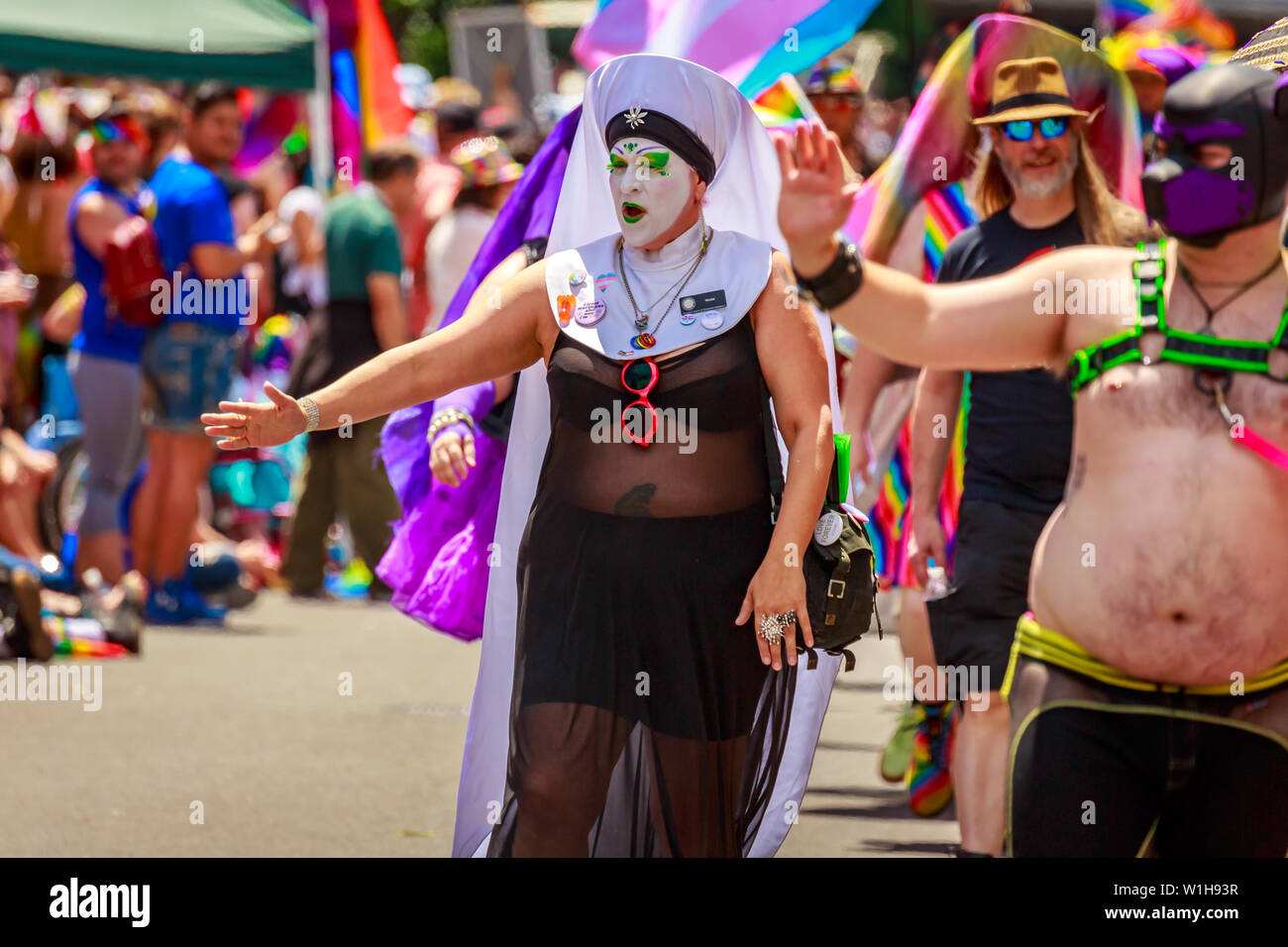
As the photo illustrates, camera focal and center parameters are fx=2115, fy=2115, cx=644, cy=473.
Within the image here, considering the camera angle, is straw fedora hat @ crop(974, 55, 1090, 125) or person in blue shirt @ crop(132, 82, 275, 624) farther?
person in blue shirt @ crop(132, 82, 275, 624)

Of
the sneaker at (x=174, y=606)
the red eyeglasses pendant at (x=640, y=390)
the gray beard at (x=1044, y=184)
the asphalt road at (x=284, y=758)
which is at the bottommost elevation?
the asphalt road at (x=284, y=758)

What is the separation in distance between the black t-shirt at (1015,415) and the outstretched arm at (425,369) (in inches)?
68.5

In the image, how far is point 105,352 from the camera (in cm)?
1023

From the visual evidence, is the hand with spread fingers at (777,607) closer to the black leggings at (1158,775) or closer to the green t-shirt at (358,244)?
the black leggings at (1158,775)

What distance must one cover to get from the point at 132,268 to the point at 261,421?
6.12m

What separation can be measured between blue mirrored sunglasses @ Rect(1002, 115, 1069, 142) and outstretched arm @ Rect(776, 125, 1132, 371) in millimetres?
2061

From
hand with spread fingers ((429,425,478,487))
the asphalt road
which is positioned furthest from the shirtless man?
the asphalt road

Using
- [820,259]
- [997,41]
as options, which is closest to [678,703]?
[820,259]

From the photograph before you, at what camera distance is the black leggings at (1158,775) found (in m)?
3.64

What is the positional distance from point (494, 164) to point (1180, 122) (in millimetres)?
7442

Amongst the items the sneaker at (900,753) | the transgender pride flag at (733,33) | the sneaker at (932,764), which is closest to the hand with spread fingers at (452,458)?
the transgender pride flag at (733,33)

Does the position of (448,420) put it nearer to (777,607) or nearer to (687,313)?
(687,313)

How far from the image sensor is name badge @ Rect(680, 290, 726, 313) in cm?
442

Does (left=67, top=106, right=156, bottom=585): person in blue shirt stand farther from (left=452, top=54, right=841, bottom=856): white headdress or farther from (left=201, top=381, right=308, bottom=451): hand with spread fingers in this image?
(left=201, top=381, right=308, bottom=451): hand with spread fingers
